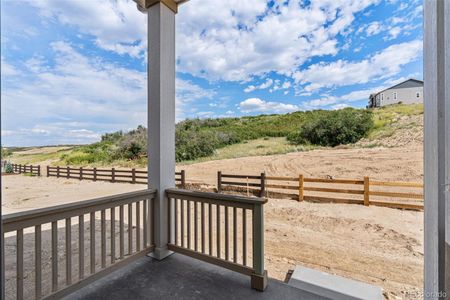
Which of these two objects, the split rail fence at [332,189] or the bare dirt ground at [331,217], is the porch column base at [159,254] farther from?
the split rail fence at [332,189]

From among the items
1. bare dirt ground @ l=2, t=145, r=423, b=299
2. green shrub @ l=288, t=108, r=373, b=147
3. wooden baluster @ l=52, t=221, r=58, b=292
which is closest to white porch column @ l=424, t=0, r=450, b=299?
bare dirt ground @ l=2, t=145, r=423, b=299

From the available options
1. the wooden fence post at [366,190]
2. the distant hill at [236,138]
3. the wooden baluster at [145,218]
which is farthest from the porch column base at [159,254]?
the wooden fence post at [366,190]

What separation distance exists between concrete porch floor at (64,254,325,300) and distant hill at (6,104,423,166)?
1.39 m

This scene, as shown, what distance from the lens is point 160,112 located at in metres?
2.17

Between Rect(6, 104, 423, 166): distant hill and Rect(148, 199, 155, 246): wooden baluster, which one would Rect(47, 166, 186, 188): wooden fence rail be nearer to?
Rect(6, 104, 423, 166): distant hill

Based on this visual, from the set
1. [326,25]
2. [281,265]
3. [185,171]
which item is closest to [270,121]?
[326,25]

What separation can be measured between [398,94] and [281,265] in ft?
8.47

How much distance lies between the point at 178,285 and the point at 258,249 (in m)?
0.70

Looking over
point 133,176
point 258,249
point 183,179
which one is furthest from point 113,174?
point 258,249

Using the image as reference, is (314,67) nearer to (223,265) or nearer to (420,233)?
(420,233)

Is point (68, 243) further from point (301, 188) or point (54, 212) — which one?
point (301, 188)

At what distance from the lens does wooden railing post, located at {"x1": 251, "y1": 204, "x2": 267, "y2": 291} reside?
5.71ft

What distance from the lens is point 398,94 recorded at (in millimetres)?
2855

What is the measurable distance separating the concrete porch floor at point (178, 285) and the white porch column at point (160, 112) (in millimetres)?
272
